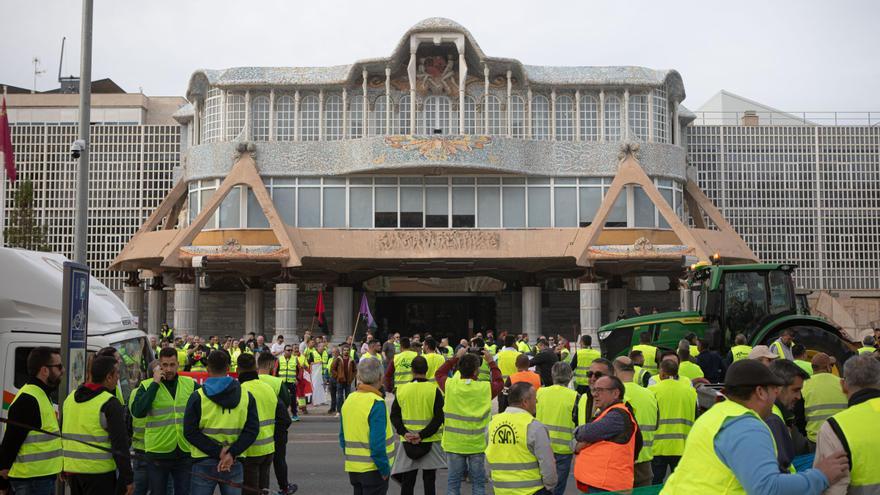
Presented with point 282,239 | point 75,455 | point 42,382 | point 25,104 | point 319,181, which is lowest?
point 75,455

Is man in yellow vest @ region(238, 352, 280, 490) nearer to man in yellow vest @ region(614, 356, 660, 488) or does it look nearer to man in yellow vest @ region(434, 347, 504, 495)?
man in yellow vest @ region(434, 347, 504, 495)

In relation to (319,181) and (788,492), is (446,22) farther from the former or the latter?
(788,492)

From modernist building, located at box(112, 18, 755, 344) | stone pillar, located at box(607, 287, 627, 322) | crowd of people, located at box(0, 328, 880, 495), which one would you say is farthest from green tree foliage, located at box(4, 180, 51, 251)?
crowd of people, located at box(0, 328, 880, 495)

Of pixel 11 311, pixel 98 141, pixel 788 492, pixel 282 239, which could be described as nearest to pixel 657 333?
pixel 11 311

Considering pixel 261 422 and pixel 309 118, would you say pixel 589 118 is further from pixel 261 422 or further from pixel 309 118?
pixel 261 422

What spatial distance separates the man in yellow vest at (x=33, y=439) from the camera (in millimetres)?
8406

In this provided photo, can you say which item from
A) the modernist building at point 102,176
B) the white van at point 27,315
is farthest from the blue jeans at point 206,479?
the modernist building at point 102,176

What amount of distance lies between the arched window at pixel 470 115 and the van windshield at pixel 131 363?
2738 centimetres

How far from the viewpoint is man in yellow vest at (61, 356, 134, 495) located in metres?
8.52

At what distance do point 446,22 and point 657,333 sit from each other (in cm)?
2200

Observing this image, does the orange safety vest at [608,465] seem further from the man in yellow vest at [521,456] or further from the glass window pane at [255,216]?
the glass window pane at [255,216]

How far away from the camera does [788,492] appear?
4680 millimetres

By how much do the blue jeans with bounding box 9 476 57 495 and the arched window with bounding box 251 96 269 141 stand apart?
3326cm

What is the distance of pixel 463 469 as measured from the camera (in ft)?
33.4
